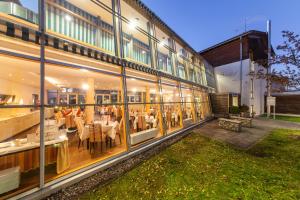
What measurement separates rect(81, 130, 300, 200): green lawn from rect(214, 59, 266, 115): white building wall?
1138 cm

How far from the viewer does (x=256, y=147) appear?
6.43 metres

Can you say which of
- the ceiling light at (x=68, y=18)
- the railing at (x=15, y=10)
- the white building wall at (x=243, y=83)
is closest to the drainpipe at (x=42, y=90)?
the railing at (x=15, y=10)

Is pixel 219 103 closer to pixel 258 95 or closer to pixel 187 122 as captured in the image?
pixel 258 95

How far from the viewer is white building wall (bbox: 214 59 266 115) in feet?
52.7

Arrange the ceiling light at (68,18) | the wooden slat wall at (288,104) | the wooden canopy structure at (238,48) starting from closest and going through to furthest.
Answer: the ceiling light at (68,18) → the wooden canopy structure at (238,48) → the wooden slat wall at (288,104)

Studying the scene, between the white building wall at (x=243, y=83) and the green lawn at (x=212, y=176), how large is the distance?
37.3 ft

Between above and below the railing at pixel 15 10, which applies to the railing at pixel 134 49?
above

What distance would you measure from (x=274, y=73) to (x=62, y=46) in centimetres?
1040

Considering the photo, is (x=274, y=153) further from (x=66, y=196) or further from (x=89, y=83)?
(x=89, y=83)

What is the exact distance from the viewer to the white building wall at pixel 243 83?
1608 cm

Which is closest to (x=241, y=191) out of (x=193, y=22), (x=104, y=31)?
(x=104, y=31)

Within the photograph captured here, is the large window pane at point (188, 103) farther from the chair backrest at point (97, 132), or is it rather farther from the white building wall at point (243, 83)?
the white building wall at point (243, 83)

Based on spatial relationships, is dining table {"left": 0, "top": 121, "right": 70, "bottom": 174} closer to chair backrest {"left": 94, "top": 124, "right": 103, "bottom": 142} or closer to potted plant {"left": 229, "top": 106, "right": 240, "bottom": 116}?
chair backrest {"left": 94, "top": 124, "right": 103, "bottom": 142}

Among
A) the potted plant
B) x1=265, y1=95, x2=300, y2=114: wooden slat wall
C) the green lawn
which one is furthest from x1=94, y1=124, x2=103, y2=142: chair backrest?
x1=265, y1=95, x2=300, y2=114: wooden slat wall
